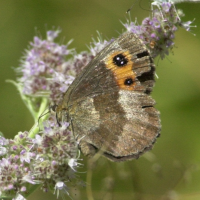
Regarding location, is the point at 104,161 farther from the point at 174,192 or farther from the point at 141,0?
the point at 141,0

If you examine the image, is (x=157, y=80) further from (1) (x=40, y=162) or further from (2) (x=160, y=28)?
(1) (x=40, y=162)

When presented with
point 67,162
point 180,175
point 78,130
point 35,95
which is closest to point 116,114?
point 78,130

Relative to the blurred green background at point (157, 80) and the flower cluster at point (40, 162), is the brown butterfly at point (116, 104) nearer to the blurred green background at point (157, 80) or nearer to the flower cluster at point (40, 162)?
the flower cluster at point (40, 162)

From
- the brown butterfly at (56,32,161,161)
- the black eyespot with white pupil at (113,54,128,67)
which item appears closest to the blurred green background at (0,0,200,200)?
the brown butterfly at (56,32,161,161)

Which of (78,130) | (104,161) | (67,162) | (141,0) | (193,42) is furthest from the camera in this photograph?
(193,42)

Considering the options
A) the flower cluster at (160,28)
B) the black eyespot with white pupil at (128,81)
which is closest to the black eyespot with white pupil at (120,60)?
the black eyespot with white pupil at (128,81)

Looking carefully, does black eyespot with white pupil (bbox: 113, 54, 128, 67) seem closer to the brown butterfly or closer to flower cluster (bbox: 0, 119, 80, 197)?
the brown butterfly
